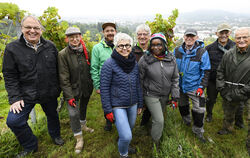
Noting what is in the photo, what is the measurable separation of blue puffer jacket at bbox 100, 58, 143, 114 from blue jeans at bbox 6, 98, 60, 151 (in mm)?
1262

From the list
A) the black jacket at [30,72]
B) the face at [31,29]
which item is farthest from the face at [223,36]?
the face at [31,29]

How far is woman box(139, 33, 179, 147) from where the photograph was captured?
2.67 meters

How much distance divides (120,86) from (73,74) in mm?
1081

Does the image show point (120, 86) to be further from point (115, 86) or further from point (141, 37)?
point (141, 37)

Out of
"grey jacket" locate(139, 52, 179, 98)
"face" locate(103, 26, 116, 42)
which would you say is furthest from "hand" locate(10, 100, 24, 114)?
"grey jacket" locate(139, 52, 179, 98)

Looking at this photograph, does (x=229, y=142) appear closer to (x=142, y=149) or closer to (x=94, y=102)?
(x=142, y=149)

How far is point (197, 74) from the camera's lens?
308 centimetres

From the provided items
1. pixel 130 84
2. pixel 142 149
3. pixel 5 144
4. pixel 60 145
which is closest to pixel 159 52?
pixel 130 84

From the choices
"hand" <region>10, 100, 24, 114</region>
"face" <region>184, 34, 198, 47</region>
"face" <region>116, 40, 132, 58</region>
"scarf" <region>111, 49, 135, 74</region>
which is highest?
"face" <region>184, 34, 198, 47</region>

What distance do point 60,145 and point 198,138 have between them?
3.19 m

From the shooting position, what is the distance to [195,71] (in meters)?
3.04

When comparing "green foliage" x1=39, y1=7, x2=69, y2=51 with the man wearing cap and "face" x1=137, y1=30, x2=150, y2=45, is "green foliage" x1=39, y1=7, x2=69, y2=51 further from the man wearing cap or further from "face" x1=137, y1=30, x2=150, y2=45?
the man wearing cap

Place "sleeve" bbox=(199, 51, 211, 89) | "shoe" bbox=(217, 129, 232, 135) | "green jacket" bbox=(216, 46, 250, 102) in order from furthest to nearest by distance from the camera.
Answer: "shoe" bbox=(217, 129, 232, 135) < "sleeve" bbox=(199, 51, 211, 89) < "green jacket" bbox=(216, 46, 250, 102)

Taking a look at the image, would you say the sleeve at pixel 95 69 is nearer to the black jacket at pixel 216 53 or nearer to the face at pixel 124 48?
the face at pixel 124 48
